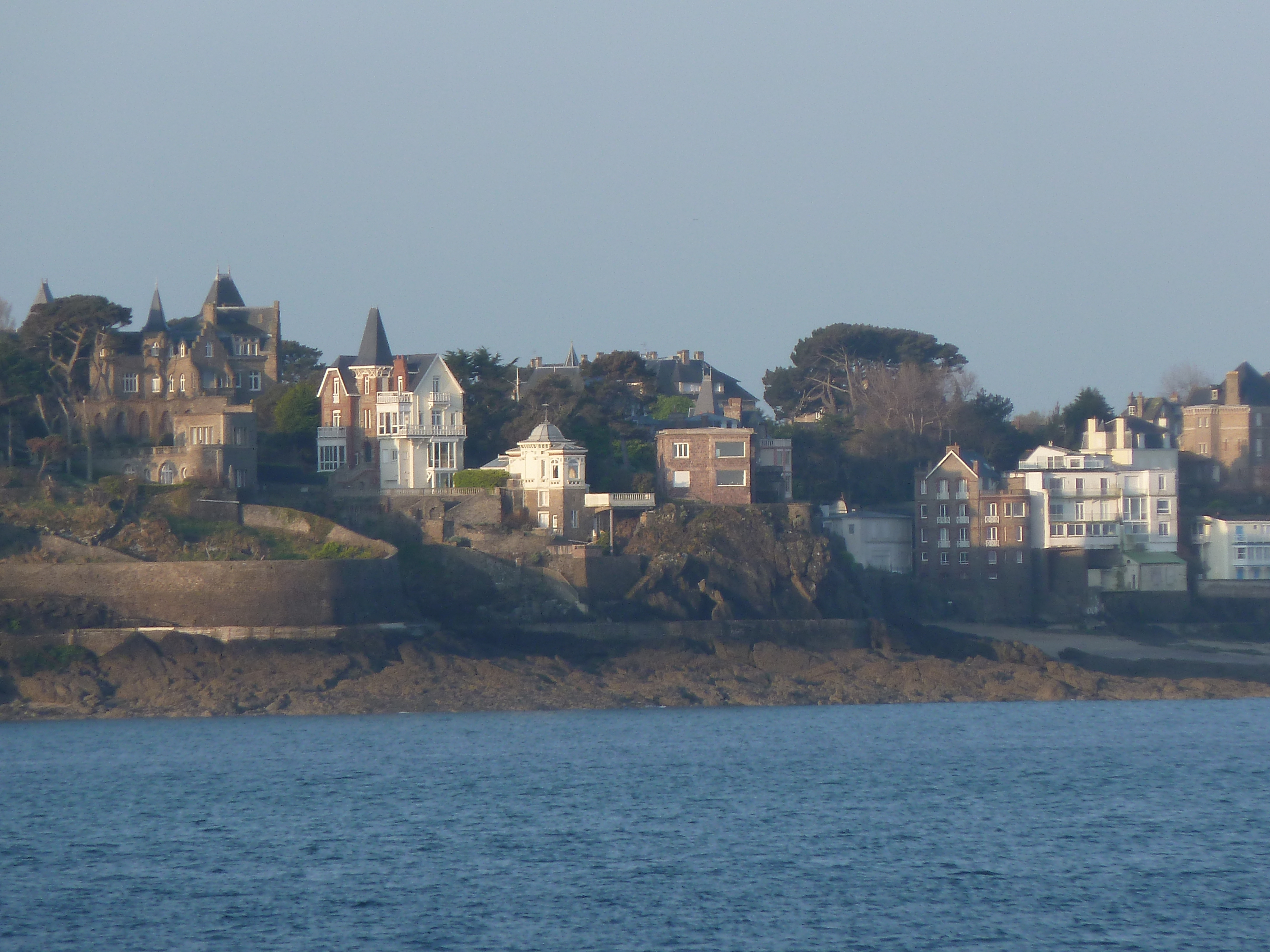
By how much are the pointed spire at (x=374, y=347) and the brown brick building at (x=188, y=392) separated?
4.56m

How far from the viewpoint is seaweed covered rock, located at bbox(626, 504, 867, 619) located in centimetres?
5412

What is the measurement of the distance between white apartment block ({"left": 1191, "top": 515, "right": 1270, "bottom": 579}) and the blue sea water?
19.2 meters

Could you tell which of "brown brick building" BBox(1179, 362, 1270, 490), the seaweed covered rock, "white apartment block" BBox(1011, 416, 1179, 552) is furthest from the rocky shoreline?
"brown brick building" BBox(1179, 362, 1270, 490)

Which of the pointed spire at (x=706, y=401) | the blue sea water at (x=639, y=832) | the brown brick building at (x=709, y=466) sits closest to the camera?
the blue sea water at (x=639, y=832)

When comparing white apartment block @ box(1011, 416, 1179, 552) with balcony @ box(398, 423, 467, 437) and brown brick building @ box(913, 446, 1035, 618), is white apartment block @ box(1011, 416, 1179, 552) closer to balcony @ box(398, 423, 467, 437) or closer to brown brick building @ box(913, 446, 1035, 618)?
brown brick building @ box(913, 446, 1035, 618)

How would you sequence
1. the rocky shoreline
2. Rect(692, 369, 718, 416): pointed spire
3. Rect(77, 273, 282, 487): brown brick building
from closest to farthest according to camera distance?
the rocky shoreline < Rect(77, 273, 282, 487): brown brick building < Rect(692, 369, 718, 416): pointed spire

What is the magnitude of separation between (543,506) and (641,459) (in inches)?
289

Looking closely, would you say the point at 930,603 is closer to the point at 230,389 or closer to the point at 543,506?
the point at 543,506

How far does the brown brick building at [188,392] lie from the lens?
190 ft

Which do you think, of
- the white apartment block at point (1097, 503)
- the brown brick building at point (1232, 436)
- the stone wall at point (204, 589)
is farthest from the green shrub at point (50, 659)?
the brown brick building at point (1232, 436)

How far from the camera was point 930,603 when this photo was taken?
64188 mm

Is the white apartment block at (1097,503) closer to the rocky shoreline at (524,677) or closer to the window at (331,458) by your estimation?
the rocky shoreline at (524,677)

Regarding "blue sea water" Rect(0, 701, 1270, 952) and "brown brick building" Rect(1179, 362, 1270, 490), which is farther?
"brown brick building" Rect(1179, 362, 1270, 490)

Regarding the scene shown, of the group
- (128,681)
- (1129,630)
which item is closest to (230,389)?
(128,681)
